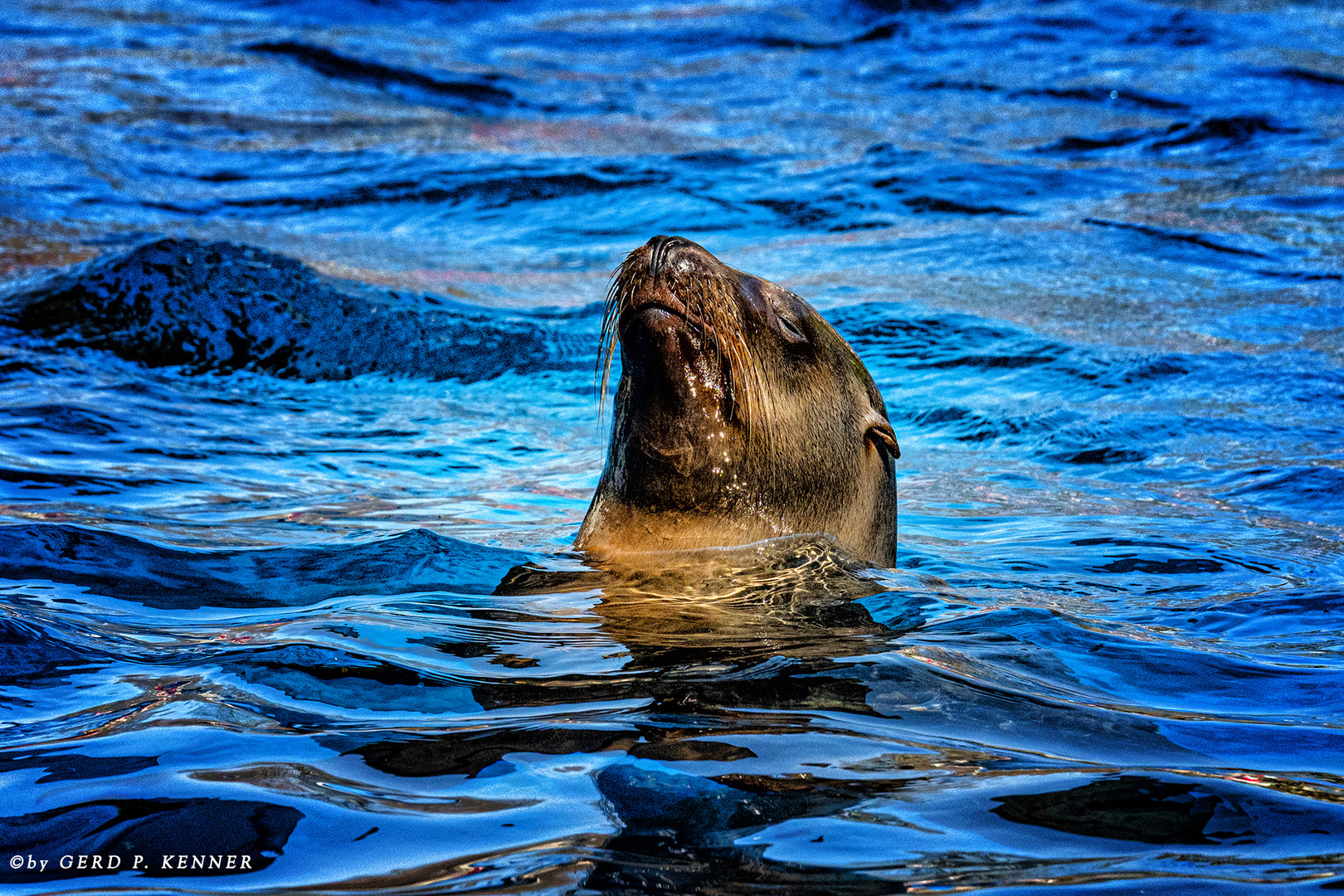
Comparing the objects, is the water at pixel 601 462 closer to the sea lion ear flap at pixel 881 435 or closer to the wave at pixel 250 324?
the wave at pixel 250 324

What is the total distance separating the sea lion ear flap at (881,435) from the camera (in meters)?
4.41

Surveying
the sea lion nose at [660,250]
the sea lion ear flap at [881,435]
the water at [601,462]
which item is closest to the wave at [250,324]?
the water at [601,462]

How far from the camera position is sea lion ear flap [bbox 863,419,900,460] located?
4414 millimetres

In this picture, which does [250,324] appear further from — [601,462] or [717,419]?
[717,419]

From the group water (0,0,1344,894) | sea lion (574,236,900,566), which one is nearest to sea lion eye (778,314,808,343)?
sea lion (574,236,900,566)

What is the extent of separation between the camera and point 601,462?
6684 millimetres

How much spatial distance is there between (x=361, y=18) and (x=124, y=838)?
64.1 feet

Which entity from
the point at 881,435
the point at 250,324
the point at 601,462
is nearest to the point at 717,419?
the point at 881,435

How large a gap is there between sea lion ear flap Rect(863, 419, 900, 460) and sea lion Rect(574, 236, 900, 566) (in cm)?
8

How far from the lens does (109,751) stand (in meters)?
2.33

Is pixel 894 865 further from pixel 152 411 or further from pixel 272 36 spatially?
pixel 272 36

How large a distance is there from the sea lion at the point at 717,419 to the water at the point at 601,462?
0.59 feet

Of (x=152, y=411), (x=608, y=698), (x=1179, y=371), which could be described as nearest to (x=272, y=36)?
(x=152, y=411)

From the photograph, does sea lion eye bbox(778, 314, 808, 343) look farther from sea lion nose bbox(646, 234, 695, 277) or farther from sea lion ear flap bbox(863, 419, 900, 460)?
sea lion nose bbox(646, 234, 695, 277)
